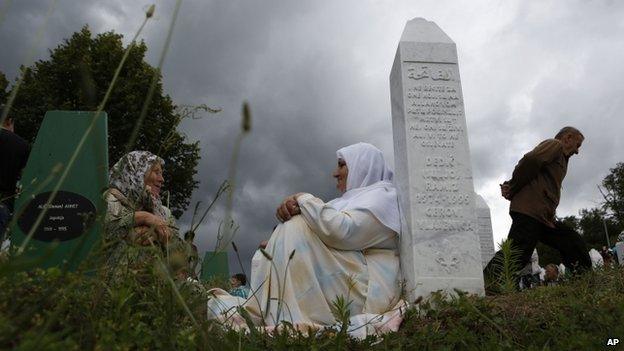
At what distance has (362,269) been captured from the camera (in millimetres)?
4512

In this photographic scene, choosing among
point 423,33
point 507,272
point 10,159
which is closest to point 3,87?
point 10,159

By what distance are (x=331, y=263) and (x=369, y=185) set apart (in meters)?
1.05

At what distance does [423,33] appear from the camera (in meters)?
5.79

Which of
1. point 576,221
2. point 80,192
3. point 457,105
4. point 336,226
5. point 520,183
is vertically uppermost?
point 576,221

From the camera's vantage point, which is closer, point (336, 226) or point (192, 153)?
point (336, 226)

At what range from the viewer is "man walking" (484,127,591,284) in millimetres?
6164

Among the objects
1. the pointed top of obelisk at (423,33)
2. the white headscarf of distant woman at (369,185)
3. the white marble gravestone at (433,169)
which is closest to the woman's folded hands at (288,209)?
the white headscarf of distant woman at (369,185)

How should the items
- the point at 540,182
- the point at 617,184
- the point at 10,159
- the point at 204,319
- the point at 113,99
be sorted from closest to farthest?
the point at 204,319 → the point at 10,159 → the point at 540,182 → the point at 113,99 → the point at 617,184

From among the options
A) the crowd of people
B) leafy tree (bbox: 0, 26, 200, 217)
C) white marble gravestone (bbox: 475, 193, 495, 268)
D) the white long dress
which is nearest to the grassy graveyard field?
the crowd of people

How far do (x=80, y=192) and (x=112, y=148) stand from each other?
11.5 meters

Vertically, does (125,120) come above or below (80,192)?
above

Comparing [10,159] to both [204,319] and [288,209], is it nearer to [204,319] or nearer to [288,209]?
[288,209]

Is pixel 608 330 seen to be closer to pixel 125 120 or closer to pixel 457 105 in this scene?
pixel 457 105

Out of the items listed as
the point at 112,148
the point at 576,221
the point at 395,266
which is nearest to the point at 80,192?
the point at 395,266
